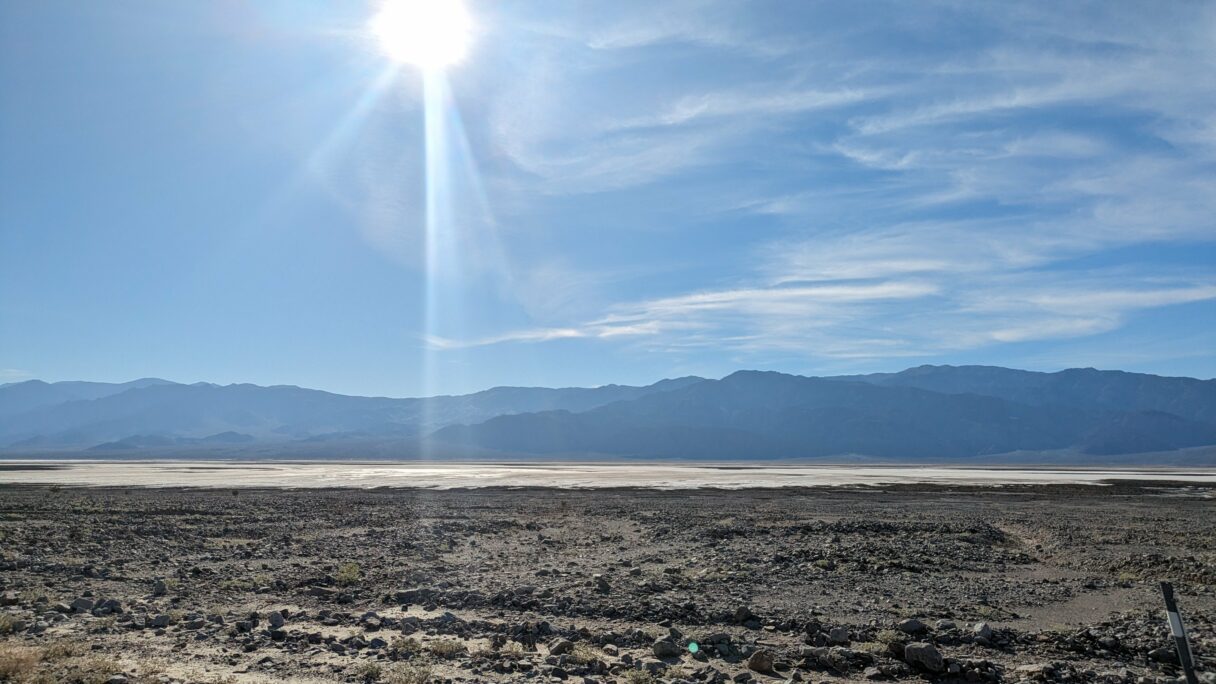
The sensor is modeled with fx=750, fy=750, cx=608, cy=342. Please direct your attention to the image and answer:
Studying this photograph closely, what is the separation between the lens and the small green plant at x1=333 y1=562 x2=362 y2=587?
1638cm

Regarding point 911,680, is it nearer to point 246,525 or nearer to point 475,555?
point 475,555

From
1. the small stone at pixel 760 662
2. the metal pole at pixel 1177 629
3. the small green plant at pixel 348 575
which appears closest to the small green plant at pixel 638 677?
the small stone at pixel 760 662

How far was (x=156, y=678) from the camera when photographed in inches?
365

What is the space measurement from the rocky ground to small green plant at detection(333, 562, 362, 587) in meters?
0.16

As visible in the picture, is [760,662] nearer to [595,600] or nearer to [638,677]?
[638,677]

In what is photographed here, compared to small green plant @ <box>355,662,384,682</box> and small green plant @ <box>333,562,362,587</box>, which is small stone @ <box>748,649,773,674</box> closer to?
small green plant @ <box>355,662,384,682</box>

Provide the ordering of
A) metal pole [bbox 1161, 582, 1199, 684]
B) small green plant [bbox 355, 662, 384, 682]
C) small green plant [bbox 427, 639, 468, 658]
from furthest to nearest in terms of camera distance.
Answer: small green plant [bbox 427, 639, 468, 658]
small green plant [bbox 355, 662, 384, 682]
metal pole [bbox 1161, 582, 1199, 684]

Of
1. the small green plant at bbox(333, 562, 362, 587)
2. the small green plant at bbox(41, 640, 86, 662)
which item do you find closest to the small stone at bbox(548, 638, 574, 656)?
the small green plant at bbox(41, 640, 86, 662)

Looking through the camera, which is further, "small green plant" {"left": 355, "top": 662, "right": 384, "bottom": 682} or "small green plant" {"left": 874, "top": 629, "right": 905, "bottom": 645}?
"small green plant" {"left": 874, "top": 629, "right": 905, "bottom": 645}

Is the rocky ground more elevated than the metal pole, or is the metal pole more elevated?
the metal pole

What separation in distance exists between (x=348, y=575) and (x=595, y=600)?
605 cm

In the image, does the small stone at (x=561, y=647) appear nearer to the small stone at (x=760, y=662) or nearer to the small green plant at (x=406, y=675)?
the small green plant at (x=406, y=675)

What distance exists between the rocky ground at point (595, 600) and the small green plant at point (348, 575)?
16 centimetres

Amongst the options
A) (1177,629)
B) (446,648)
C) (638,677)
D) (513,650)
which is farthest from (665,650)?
(1177,629)
